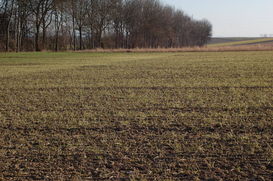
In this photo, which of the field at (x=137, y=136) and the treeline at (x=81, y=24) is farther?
the treeline at (x=81, y=24)

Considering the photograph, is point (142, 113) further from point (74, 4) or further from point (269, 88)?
point (74, 4)

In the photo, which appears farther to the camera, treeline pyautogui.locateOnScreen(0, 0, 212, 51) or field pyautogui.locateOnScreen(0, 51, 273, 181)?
treeline pyautogui.locateOnScreen(0, 0, 212, 51)

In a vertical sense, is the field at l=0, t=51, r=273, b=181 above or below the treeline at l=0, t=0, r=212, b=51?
below

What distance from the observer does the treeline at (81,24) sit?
42.8m

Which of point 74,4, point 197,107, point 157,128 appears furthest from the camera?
point 74,4

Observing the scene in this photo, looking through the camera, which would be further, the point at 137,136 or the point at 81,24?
the point at 81,24

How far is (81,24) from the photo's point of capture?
2026 inches

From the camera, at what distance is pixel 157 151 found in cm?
377

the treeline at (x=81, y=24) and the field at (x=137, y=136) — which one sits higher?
the treeline at (x=81, y=24)

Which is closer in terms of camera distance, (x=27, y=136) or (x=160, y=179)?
(x=160, y=179)

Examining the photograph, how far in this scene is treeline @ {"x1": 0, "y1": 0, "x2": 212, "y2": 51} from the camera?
141 feet

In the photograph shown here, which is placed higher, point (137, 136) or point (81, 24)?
point (81, 24)

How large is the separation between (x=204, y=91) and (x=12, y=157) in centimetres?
582

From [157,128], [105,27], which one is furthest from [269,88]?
[105,27]
